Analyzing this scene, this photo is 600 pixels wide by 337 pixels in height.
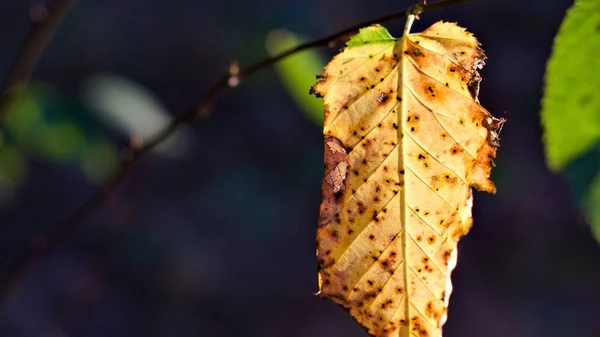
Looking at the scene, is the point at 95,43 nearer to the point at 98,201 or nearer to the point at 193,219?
the point at 193,219

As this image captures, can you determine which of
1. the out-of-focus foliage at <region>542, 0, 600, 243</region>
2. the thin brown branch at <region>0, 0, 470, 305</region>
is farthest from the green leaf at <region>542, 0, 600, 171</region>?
the thin brown branch at <region>0, 0, 470, 305</region>

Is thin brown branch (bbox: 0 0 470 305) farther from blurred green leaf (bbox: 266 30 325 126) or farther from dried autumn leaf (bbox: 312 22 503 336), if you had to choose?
blurred green leaf (bbox: 266 30 325 126)

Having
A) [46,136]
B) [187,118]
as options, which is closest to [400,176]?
[187,118]

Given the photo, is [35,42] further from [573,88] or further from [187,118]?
[573,88]

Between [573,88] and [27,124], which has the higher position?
[573,88]

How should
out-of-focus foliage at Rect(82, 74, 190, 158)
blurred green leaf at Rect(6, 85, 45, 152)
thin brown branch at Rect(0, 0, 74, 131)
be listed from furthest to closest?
out-of-focus foliage at Rect(82, 74, 190, 158)
blurred green leaf at Rect(6, 85, 45, 152)
thin brown branch at Rect(0, 0, 74, 131)

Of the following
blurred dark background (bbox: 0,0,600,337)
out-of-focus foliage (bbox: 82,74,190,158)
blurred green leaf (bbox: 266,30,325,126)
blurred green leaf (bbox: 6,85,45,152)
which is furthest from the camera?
blurred dark background (bbox: 0,0,600,337)
